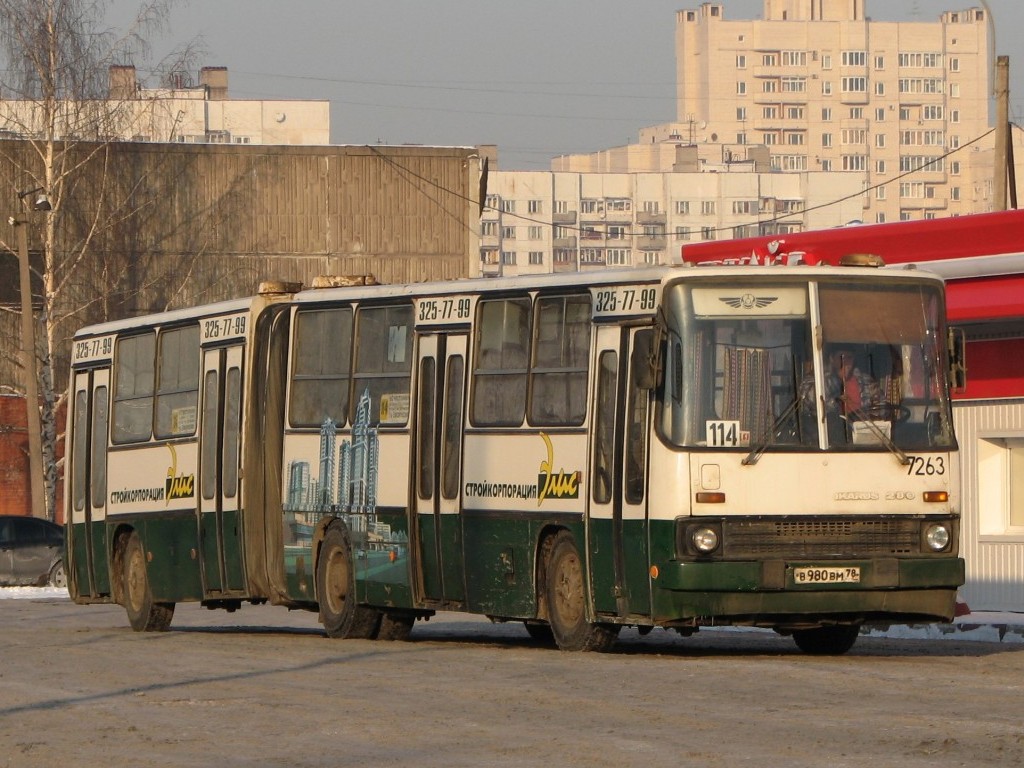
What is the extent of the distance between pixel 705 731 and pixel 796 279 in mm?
5456

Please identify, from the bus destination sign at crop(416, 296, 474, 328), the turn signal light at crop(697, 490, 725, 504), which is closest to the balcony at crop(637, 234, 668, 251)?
the bus destination sign at crop(416, 296, 474, 328)

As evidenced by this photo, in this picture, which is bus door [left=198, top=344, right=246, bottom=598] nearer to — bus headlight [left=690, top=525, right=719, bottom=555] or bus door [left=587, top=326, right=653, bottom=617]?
bus door [left=587, top=326, right=653, bottom=617]

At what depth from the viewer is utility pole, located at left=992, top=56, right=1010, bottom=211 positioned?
108 ft

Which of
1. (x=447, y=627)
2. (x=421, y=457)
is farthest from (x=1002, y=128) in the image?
(x=421, y=457)

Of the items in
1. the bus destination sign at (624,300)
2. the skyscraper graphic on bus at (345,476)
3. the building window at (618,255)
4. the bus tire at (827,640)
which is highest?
the building window at (618,255)

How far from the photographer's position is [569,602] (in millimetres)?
16062

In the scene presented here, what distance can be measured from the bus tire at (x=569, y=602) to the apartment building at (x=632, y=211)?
15267 cm

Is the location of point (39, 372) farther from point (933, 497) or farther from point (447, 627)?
point (933, 497)

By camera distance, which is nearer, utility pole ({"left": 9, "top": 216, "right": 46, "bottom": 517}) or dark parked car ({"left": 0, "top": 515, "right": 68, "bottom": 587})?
dark parked car ({"left": 0, "top": 515, "right": 68, "bottom": 587})

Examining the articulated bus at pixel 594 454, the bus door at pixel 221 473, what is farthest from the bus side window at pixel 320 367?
the bus door at pixel 221 473

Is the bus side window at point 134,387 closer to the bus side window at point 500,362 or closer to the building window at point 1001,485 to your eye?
the bus side window at point 500,362

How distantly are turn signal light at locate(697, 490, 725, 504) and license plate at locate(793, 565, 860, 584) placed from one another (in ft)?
2.28

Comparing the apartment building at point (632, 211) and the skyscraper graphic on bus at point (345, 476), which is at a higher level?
the apartment building at point (632, 211)

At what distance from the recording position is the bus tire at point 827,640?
53.5ft
